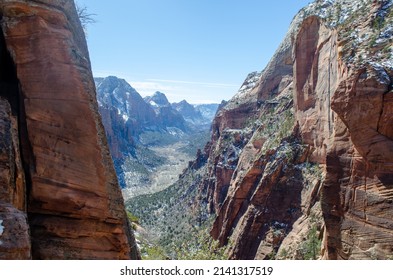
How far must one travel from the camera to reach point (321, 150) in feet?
110

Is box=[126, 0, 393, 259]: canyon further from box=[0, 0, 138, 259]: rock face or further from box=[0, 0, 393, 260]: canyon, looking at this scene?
box=[0, 0, 138, 259]: rock face

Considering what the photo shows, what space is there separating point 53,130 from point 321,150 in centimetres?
2816

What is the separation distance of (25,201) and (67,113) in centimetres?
278

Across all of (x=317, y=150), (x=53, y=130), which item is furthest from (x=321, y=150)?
(x=53, y=130)

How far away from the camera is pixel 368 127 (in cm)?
1778

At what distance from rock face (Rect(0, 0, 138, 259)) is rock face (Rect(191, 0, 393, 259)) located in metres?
13.5

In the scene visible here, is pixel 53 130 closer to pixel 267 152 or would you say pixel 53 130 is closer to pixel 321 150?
pixel 321 150

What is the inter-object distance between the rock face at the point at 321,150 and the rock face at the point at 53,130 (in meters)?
13.5

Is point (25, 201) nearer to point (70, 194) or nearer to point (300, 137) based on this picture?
point (70, 194)

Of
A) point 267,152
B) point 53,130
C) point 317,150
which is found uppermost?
point 53,130

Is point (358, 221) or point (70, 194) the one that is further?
point (358, 221)

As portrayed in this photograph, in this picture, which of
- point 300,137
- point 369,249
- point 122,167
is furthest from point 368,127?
point 122,167

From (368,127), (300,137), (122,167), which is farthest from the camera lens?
(122,167)
